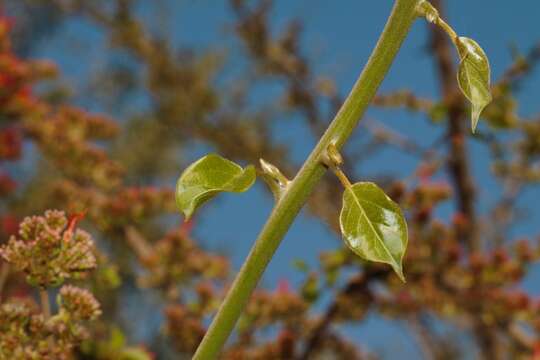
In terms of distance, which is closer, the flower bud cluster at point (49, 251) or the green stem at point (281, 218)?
the green stem at point (281, 218)

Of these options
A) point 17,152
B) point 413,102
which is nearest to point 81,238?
point 17,152

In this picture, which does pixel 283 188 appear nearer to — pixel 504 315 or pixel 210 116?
pixel 504 315

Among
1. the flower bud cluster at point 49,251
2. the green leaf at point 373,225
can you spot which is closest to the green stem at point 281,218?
the green leaf at point 373,225

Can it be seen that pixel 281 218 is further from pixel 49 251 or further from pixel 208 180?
pixel 49 251

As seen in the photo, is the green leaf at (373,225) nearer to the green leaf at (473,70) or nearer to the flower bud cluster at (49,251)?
the green leaf at (473,70)

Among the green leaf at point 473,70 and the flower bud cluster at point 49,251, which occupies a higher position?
the green leaf at point 473,70

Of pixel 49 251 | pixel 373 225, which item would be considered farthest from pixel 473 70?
pixel 49 251
